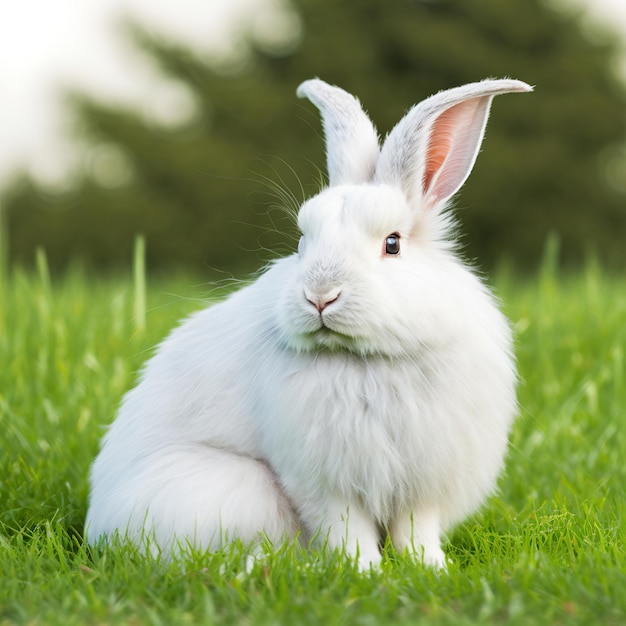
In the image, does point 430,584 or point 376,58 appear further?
point 376,58

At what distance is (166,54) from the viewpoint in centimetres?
2158

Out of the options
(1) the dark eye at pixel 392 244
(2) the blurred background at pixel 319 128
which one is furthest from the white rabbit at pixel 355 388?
(2) the blurred background at pixel 319 128

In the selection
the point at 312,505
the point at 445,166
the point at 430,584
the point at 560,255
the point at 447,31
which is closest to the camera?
the point at 430,584

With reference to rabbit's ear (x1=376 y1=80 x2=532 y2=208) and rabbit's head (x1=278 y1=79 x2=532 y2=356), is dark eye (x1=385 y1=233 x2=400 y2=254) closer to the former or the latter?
rabbit's head (x1=278 y1=79 x2=532 y2=356)

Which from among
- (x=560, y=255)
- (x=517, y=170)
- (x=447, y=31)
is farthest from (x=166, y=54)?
(x=560, y=255)

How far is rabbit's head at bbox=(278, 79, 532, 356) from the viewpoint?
11.0 feet

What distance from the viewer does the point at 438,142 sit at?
3.89 metres

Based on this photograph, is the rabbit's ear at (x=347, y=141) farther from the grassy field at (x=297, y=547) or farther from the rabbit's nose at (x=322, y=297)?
the grassy field at (x=297, y=547)

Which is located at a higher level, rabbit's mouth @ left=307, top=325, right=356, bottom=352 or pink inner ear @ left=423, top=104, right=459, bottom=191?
pink inner ear @ left=423, top=104, right=459, bottom=191

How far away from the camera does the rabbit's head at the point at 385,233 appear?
132 inches

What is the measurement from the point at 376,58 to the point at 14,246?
9.01m

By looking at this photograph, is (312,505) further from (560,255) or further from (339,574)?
(560,255)

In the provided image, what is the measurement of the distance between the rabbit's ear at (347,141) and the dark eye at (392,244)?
0.37m

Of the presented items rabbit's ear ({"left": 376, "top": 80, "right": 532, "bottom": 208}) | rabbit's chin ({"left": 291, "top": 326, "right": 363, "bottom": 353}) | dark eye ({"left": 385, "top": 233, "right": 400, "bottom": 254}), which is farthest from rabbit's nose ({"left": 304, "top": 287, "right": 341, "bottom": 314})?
rabbit's ear ({"left": 376, "top": 80, "right": 532, "bottom": 208})
